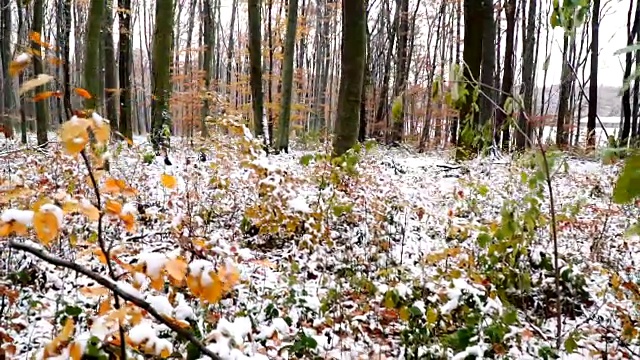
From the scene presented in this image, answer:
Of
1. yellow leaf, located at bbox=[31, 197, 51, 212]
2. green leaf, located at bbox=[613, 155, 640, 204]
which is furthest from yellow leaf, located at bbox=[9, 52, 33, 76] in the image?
green leaf, located at bbox=[613, 155, 640, 204]

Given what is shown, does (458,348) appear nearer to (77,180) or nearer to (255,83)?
(77,180)

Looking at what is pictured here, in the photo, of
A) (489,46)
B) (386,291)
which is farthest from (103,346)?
(489,46)

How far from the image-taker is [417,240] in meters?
4.79

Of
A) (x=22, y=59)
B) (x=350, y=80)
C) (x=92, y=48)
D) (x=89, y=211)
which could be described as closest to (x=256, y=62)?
(x=92, y=48)

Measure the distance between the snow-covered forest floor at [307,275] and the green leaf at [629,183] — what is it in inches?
38.7

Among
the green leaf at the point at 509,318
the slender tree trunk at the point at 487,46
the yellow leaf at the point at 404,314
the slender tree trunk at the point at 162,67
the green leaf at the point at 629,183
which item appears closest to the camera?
the green leaf at the point at 629,183

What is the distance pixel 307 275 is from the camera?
4105mm

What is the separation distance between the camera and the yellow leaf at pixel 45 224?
110 cm

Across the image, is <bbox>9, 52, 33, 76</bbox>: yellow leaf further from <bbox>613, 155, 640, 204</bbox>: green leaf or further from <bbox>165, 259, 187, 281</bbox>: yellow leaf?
<bbox>613, 155, 640, 204</bbox>: green leaf

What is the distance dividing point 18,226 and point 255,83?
10.5 m

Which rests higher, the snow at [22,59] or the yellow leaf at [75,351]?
the snow at [22,59]

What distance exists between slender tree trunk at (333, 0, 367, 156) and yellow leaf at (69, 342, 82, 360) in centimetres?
573

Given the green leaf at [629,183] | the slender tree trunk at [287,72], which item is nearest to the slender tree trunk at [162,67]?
the slender tree trunk at [287,72]

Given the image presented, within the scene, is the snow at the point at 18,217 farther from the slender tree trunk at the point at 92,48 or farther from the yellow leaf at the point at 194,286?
the slender tree trunk at the point at 92,48
